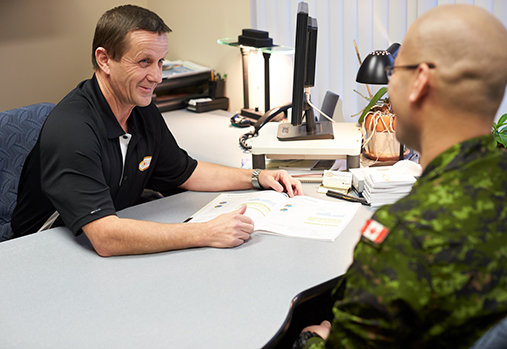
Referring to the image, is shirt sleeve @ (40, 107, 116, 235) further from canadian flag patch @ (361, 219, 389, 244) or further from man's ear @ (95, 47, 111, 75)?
canadian flag patch @ (361, 219, 389, 244)

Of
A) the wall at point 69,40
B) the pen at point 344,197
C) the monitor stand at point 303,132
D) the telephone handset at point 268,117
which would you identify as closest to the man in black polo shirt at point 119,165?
the pen at point 344,197

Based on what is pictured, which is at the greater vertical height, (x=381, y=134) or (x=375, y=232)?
(x=375, y=232)

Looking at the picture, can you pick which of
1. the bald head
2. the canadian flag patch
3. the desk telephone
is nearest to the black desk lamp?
the desk telephone

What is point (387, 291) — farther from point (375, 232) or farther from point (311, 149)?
point (311, 149)

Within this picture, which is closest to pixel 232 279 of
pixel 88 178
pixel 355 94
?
pixel 88 178

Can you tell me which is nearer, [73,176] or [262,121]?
[73,176]

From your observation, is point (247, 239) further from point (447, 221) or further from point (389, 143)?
point (389, 143)

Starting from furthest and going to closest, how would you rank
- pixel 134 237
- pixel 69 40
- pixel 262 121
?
pixel 69 40 < pixel 262 121 < pixel 134 237

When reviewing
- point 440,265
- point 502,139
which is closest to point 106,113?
point 440,265

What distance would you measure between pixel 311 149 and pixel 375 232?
1.05 meters

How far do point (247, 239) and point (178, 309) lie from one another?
34 centimetres

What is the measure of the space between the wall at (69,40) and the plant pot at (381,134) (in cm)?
119

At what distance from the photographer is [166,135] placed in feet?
5.60

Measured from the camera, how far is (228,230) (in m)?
1.28
